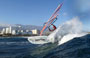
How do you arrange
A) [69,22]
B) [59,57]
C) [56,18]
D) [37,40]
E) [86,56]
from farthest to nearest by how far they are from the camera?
[56,18]
[37,40]
[69,22]
[59,57]
[86,56]

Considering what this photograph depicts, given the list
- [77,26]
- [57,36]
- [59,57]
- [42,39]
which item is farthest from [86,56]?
[42,39]

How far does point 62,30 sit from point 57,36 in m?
2.84

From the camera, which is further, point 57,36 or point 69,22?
point 69,22

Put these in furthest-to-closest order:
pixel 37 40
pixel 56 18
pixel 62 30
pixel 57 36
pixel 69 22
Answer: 1. pixel 56 18
2. pixel 37 40
3. pixel 69 22
4. pixel 62 30
5. pixel 57 36

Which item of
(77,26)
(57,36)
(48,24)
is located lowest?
(57,36)

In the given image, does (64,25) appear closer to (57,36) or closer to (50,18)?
(57,36)

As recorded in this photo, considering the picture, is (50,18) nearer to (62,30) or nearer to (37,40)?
(37,40)

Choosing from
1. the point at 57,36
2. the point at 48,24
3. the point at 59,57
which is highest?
the point at 48,24

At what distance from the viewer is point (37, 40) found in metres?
35.7

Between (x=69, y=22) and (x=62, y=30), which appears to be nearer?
(x=62, y=30)

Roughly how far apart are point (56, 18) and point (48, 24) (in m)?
3.93

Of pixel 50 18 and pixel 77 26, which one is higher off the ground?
pixel 50 18

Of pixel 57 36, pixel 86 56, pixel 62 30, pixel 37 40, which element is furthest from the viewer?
pixel 37 40

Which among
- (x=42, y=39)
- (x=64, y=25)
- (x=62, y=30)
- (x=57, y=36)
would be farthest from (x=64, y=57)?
(x=42, y=39)
